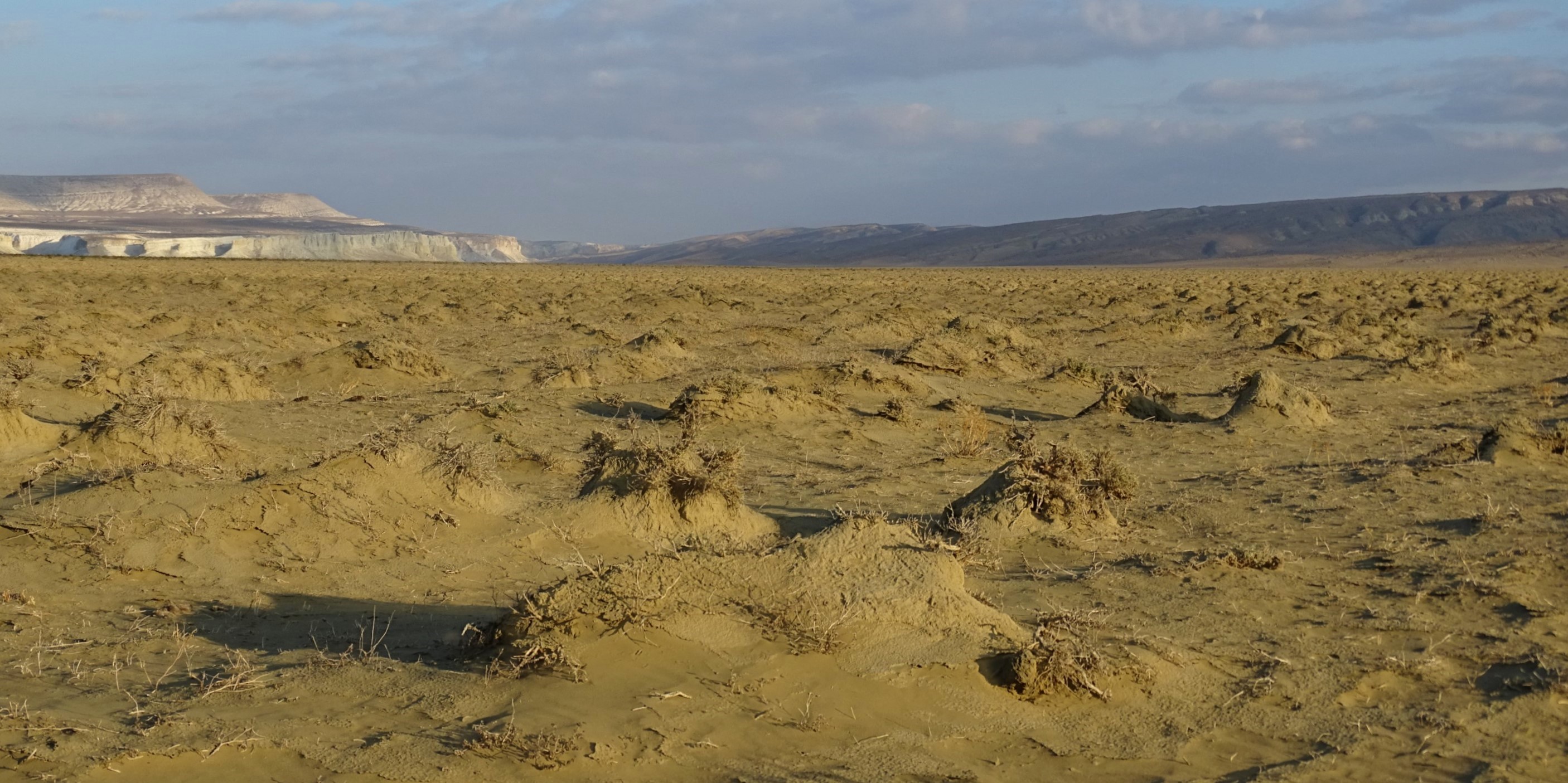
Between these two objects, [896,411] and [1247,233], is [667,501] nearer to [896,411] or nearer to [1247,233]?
[896,411]

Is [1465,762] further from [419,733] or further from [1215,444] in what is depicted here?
[1215,444]

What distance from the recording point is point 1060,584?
667 cm

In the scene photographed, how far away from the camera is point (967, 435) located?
11.0m

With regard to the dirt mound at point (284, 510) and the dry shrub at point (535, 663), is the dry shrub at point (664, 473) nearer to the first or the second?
the dirt mound at point (284, 510)

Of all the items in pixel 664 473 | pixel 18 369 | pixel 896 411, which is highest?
pixel 18 369

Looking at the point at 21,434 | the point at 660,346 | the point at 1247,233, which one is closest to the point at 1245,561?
the point at 21,434

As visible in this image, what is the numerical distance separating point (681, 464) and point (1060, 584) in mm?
2268

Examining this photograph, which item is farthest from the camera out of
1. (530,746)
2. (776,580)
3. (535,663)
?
(776,580)

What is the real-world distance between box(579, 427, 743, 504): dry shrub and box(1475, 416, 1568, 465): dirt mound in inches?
209

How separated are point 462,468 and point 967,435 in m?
4.64

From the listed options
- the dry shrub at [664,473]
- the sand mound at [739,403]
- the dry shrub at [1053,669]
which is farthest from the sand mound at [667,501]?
the sand mound at [739,403]

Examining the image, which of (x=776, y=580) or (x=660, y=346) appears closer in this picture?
(x=776, y=580)

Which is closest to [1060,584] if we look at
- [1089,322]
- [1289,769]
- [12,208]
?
Answer: [1289,769]

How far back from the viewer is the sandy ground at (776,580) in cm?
442
